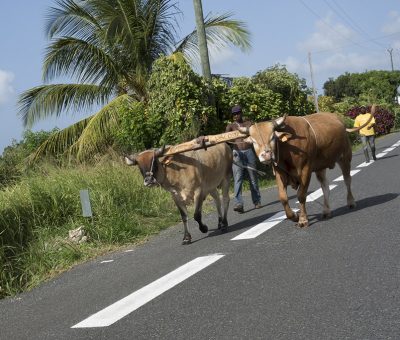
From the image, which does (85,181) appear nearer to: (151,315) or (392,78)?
Result: (151,315)

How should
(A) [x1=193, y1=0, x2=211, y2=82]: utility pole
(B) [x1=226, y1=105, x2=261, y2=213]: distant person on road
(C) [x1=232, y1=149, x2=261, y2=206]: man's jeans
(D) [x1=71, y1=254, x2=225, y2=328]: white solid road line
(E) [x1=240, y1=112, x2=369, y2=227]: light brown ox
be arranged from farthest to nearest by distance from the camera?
(A) [x1=193, y1=0, x2=211, y2=82]: utility pole
(C) [x1=232, y1=149, x2=261, y2=206]: man's jeans
(B) [x1=226, y1=105, x2=261, y2=213]: distant person on road
(E) [x1=240, y1=112, x2=369, y2=227]: light brown ox
(D) [x1=71, y1=254, x2=225, y2=328]: white solid road line

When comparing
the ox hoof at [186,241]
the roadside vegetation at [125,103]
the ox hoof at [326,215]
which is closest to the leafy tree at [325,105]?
the roadside vegetation at [125,103]

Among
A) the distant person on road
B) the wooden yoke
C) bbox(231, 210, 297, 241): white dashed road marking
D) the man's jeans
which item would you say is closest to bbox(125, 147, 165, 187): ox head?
the wooden yoke

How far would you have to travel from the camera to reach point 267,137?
820cm

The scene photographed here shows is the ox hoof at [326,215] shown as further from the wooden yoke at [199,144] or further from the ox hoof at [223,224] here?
the wooden yoke at [199,144]

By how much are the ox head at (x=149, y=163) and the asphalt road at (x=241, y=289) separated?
1058mm

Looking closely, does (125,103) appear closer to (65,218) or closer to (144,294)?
(65,218)

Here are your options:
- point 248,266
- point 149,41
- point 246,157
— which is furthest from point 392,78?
point 248,266

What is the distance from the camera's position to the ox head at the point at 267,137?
8.08m

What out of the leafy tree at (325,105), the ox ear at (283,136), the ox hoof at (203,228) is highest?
the leafy tree at (325,105)

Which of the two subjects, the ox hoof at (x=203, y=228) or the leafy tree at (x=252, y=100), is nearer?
the ox hoof at (x=203, y=228)

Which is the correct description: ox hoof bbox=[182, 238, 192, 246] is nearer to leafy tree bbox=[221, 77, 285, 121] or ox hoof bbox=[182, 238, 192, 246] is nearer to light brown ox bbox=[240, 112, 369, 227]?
light brown ox bbox=[240, 112, 369, 227]

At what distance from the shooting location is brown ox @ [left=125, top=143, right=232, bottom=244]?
8836 millimetres

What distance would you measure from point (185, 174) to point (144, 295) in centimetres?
316
